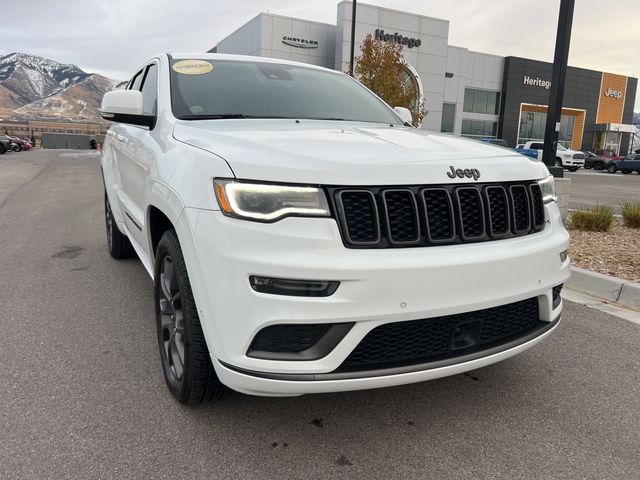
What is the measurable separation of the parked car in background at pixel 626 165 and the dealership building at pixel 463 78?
10.6 m

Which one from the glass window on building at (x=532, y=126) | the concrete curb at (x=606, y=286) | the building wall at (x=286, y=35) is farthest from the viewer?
the glass window on building at (x=532, y=126)

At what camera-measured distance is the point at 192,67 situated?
3.44 m

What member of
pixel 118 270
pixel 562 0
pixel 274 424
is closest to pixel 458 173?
pixel 274 424

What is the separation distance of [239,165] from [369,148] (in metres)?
0.60

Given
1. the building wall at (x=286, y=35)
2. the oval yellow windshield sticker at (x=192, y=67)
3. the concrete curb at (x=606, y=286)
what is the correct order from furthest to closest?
the building wall at (x=286, y=35) < the concrete curb at (x=606, y=286) < the oval yellow windshield sticker at (x=192, y=67)

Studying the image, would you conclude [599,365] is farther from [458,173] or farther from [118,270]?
[118,270]

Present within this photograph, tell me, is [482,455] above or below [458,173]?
below

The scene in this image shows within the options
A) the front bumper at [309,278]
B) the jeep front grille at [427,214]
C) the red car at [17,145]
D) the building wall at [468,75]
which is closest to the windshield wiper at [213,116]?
the front bumper at [309,278]

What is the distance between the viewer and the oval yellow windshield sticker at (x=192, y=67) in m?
3.39

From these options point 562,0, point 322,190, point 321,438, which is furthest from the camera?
point 562,0

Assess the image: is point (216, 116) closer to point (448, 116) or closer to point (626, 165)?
point (626, 165)

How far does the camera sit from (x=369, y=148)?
226 centimetres

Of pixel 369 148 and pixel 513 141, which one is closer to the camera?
pixel 369 148

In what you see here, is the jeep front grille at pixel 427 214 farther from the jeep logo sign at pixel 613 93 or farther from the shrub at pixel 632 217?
the jeep logo sign at pixel 613 93
